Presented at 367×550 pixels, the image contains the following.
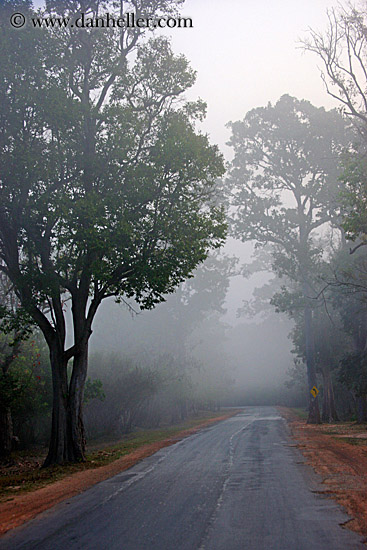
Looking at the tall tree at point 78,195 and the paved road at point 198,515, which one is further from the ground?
the tall tree at point 78,195

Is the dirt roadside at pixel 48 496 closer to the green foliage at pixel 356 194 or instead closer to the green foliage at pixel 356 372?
the green foliage at pixel 356 194

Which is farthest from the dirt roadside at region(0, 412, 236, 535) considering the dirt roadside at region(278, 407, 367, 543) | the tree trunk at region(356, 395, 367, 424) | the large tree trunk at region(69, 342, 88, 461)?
the tree trunk at region(356, 395, 367, 424)

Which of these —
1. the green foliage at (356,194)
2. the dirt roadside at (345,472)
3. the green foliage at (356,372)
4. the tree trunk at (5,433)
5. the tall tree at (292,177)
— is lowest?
the dirt roadside at (345,472)

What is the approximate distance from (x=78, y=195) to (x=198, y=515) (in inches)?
476

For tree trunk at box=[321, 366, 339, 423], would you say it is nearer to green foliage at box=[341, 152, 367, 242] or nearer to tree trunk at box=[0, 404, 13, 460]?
tree trunk at box=[0, 404, 13, 460]

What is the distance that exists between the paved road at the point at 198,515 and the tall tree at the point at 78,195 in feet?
20.5

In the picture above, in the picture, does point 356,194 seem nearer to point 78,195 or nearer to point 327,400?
point 78,195

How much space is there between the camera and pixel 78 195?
18109mm

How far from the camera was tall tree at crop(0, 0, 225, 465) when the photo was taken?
17.1m

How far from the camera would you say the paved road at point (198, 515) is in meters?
6.83

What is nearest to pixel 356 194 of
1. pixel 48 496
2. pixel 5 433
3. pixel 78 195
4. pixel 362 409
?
pixel 78 195

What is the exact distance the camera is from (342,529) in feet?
23.5

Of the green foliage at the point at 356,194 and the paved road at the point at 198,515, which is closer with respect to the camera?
the paved road at the point at 198,515

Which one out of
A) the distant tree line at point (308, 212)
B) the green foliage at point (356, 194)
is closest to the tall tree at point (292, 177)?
the distant tree line at point (308, 212)
